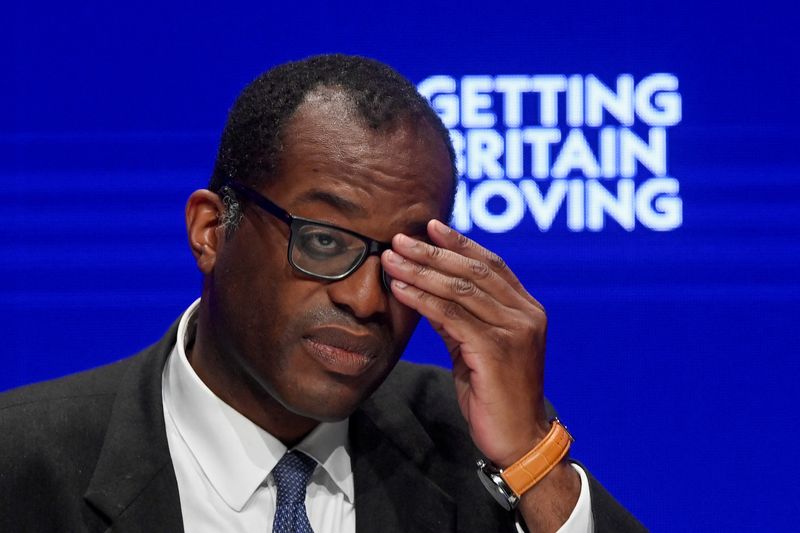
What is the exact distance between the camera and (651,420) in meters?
3.08

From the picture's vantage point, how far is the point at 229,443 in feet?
6.17

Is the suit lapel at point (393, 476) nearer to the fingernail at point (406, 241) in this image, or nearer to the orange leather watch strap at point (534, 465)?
the orange leather watch strap at point (534, 465)

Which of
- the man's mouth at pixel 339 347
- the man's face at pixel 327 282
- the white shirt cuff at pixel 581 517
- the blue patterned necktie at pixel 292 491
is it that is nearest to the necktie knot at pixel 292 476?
the blue patterned necktie at pixel 292 491

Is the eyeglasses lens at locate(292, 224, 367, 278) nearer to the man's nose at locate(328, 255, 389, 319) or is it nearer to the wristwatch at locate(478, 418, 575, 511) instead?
the man's nose at locate(328, 255, 389, 319)

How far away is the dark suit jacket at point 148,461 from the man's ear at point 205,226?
209mm

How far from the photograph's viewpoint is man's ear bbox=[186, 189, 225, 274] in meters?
1.93

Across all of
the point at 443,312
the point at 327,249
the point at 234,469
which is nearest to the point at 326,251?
the point at 327,249

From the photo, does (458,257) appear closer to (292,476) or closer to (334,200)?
(334,200)

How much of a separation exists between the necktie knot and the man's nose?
33 centimetres

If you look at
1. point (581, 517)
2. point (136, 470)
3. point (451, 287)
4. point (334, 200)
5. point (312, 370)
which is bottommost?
point (581, 517)

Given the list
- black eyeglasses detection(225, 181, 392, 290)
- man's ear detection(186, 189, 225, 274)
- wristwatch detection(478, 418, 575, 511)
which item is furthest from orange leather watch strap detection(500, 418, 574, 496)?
man's ear detection(186, 189, 225, 274)

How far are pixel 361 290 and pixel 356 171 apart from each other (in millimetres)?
190

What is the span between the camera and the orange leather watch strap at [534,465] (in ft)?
6.10

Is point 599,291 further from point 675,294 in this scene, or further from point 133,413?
point 133,413
